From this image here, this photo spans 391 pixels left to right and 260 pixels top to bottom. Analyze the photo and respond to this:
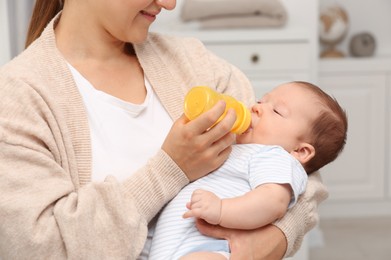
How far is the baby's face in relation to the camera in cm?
133

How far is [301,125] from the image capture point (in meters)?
1.35

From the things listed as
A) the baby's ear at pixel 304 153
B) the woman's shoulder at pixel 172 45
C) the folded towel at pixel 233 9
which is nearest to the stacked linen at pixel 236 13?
the folded towel at pixel 233 9

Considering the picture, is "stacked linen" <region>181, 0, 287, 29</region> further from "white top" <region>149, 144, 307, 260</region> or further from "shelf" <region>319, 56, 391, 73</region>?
"white top" <region>149, 144, 307, 260</region>

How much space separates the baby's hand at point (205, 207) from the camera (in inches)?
44.4

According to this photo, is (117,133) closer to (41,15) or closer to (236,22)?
(41,15)

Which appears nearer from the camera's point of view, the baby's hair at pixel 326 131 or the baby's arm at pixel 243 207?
the baby's arm at pixel 243 207

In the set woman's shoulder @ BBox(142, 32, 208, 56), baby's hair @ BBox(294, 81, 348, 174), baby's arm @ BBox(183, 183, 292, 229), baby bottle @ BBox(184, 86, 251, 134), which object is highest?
woman's shoulder @ BBox(142, 32, 208, 56)

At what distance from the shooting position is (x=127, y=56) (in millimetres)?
1445

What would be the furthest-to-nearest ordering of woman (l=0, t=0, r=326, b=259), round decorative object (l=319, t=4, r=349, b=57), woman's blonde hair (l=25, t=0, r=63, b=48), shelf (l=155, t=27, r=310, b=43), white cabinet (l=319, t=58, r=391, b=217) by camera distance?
1. round decorative object (l=319, t=4, r=349, b=57)
2. white cabinet (l=319, t=58, r=391, b=217)
3. shelf (l=155, t=27, r=310, b=43)
4. woman's blonde hair (l=25, t=0, r=63, b=48)
5. woman (l=0, t=0, r=326, b=259)

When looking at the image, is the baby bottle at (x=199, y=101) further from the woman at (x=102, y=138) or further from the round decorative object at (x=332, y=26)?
the round decorative object at (x=332, y=26)

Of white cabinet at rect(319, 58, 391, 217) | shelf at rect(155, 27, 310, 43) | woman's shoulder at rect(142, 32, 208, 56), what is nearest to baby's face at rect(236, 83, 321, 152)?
woman's shoulder at rect(142, 32, 208, 56)

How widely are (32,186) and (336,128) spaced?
2.11ft

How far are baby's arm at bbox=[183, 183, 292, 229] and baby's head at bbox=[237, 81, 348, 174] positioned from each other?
16cm

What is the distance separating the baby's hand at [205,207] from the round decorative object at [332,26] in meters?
2.58
